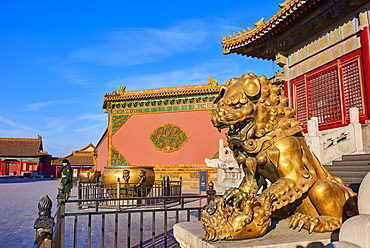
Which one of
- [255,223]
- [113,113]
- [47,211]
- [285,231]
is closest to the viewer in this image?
[255,223]

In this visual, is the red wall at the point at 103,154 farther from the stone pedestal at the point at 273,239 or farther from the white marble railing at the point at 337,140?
the stone pedestal at the point at 273,239

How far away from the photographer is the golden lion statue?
1830 mm

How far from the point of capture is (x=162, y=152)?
1822cm

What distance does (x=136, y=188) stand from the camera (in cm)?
869

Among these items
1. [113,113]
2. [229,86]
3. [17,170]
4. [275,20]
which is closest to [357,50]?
[275,20]

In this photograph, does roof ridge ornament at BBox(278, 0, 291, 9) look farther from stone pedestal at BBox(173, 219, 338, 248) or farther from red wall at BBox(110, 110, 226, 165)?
red wall at BBox(110, 110, 226, 165)

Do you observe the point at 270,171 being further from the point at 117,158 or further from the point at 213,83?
the point at 117,158

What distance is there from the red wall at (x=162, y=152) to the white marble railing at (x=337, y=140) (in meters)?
10.5

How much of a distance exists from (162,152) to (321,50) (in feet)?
37.8

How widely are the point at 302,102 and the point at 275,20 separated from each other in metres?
2.80

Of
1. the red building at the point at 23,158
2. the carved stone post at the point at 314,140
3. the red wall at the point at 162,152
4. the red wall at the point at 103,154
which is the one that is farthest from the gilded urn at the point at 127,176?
the red building at the point at 23,158

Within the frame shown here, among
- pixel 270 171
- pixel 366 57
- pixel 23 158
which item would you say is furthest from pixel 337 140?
pixel 23 158

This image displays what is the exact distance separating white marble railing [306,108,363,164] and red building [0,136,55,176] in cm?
3925

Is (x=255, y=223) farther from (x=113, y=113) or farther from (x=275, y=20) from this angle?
(x=113, y=113)
